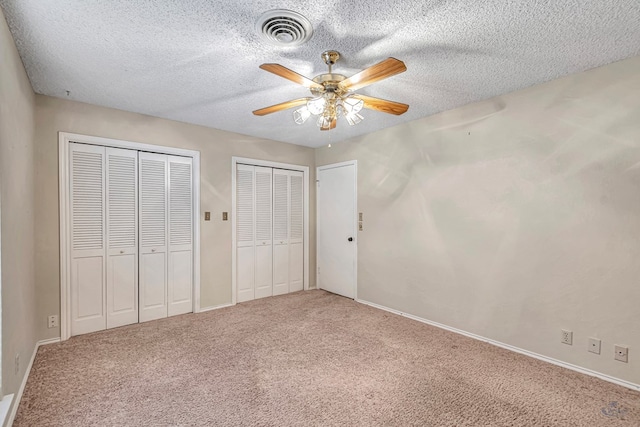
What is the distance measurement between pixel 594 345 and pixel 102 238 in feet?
14.7

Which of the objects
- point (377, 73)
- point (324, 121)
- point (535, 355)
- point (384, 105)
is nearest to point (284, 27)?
point (377, 73)

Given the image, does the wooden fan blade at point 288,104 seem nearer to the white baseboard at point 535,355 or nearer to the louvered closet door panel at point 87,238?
the louvered closet door panel at point 87,238

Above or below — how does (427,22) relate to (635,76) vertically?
above

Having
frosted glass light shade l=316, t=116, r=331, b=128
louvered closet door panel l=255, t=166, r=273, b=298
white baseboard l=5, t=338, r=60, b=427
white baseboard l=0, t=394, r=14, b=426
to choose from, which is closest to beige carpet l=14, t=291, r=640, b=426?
white baseboard l=5, t=338, r=60, b=427

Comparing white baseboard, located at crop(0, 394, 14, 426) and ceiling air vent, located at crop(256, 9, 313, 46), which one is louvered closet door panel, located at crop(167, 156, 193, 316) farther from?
ceiling air vent, located at crop(256, 9, 313, 46)

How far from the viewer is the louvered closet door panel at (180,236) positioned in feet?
11.7

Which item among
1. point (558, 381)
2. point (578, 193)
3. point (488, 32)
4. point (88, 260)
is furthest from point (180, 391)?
point (578, 193)

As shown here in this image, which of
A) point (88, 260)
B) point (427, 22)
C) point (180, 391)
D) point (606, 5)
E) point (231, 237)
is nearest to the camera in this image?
point (606, 5)

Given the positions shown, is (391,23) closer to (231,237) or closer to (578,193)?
(578,193)

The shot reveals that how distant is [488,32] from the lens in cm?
186

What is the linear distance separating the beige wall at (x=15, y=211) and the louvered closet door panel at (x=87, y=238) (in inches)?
14.1

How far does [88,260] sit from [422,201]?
3.59 meters

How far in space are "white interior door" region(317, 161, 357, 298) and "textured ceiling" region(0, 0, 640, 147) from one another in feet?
5.67

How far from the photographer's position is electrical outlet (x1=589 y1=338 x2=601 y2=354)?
7.47 feet
